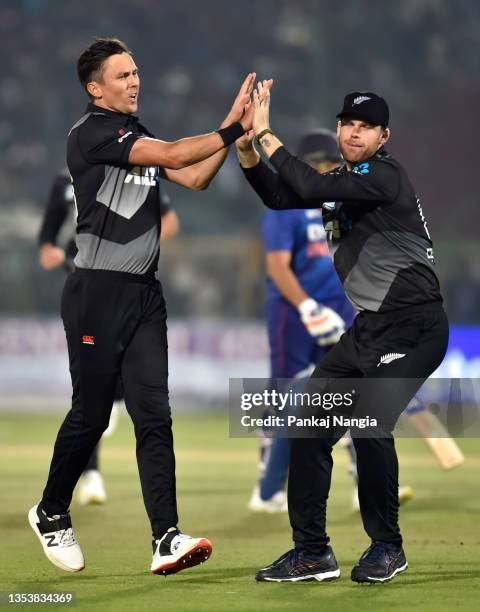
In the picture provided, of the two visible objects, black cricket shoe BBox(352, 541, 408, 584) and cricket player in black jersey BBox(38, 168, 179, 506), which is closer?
black cricket shoe BBox(352, 541, 408, 584)

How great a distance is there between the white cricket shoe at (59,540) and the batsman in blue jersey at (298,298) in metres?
2.44

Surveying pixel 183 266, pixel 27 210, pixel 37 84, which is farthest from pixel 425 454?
pixel 37 84

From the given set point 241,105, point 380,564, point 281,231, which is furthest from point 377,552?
point 281,231

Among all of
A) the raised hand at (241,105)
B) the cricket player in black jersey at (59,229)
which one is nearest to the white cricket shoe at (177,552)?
the raised hand at (241,105)

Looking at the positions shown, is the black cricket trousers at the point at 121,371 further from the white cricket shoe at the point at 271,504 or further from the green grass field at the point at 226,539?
the white cricket shoe at the point at 271,504

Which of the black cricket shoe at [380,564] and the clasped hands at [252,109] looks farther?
the clasped hands at [252,109]

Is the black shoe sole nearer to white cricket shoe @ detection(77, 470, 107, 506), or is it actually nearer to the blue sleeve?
the blue sleeve

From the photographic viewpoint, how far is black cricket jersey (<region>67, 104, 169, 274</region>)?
5.75m

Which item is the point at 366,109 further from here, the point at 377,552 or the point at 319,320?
the point at 319,320

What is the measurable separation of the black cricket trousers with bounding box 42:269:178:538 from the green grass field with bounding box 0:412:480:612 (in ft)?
1.48

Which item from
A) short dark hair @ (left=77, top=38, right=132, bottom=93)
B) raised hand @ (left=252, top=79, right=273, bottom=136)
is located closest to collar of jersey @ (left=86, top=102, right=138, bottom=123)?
short dark hair @ (left=77, top=38, right=132, bottom=93)

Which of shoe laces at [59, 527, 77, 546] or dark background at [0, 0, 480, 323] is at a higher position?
dark background at [0, 0, 480, 323]

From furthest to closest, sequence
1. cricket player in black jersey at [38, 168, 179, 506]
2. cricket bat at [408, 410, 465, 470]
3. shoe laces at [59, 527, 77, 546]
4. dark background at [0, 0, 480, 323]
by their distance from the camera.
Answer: dark background at [0, 0, 480, 323]
cricket player in black jersey at [38, 168, 179, 506]
cricket bat at [408, 410, 465, 470]
shoe laces at [59, 527, 77, 546]

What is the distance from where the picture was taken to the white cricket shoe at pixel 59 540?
584 centimetres
